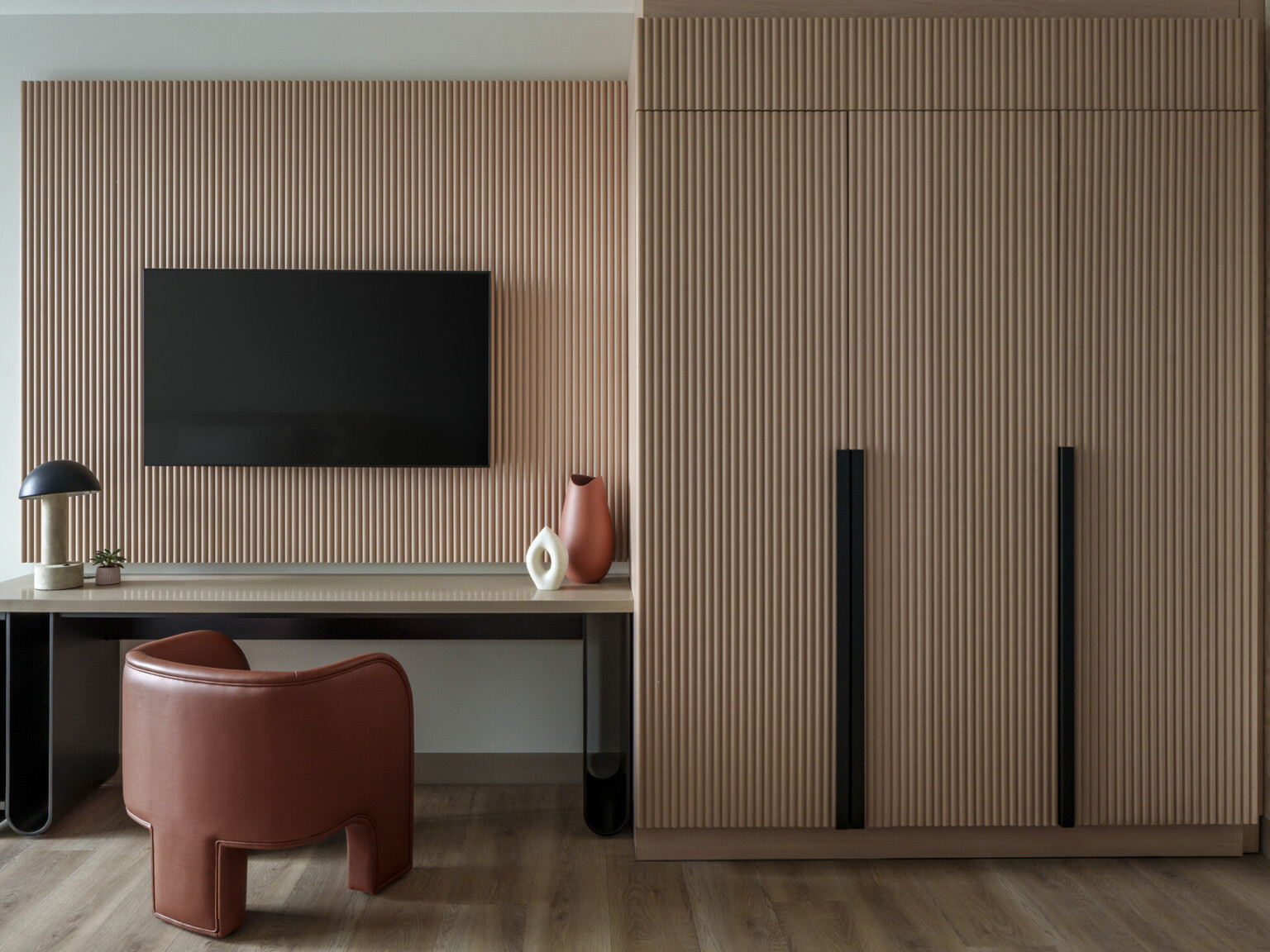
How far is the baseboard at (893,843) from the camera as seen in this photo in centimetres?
235

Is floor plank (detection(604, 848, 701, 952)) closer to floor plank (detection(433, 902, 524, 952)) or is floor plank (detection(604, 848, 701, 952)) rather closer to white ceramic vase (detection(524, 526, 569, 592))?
floor plank (detection(433, 902, 524, 952))

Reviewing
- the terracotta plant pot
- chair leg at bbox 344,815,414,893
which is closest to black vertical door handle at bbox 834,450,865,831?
the terracotta plant pot

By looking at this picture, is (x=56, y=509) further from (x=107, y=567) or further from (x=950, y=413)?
(x=950, y=413)

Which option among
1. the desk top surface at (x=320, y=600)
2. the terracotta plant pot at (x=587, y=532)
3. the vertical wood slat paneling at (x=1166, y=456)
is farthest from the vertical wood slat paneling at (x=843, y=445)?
the terracotta plant pot at (x=587, y=532)

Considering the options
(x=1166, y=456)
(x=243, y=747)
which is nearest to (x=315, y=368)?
(x=243, y=747)

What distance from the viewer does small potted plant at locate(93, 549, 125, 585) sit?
8.60 ft

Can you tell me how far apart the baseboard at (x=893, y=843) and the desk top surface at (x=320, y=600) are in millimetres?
640

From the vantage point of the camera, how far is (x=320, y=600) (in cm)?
241

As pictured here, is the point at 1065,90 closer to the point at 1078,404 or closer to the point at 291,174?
the point at 1078,404

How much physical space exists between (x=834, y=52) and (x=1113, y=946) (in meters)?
2.22

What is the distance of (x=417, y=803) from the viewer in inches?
108

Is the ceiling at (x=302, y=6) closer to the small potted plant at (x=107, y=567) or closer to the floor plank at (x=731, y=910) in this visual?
the small potted plant at (x=107, y=567)

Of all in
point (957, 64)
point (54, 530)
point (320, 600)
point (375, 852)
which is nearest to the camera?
point (375, 852)

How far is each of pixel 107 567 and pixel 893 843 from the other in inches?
94.5
